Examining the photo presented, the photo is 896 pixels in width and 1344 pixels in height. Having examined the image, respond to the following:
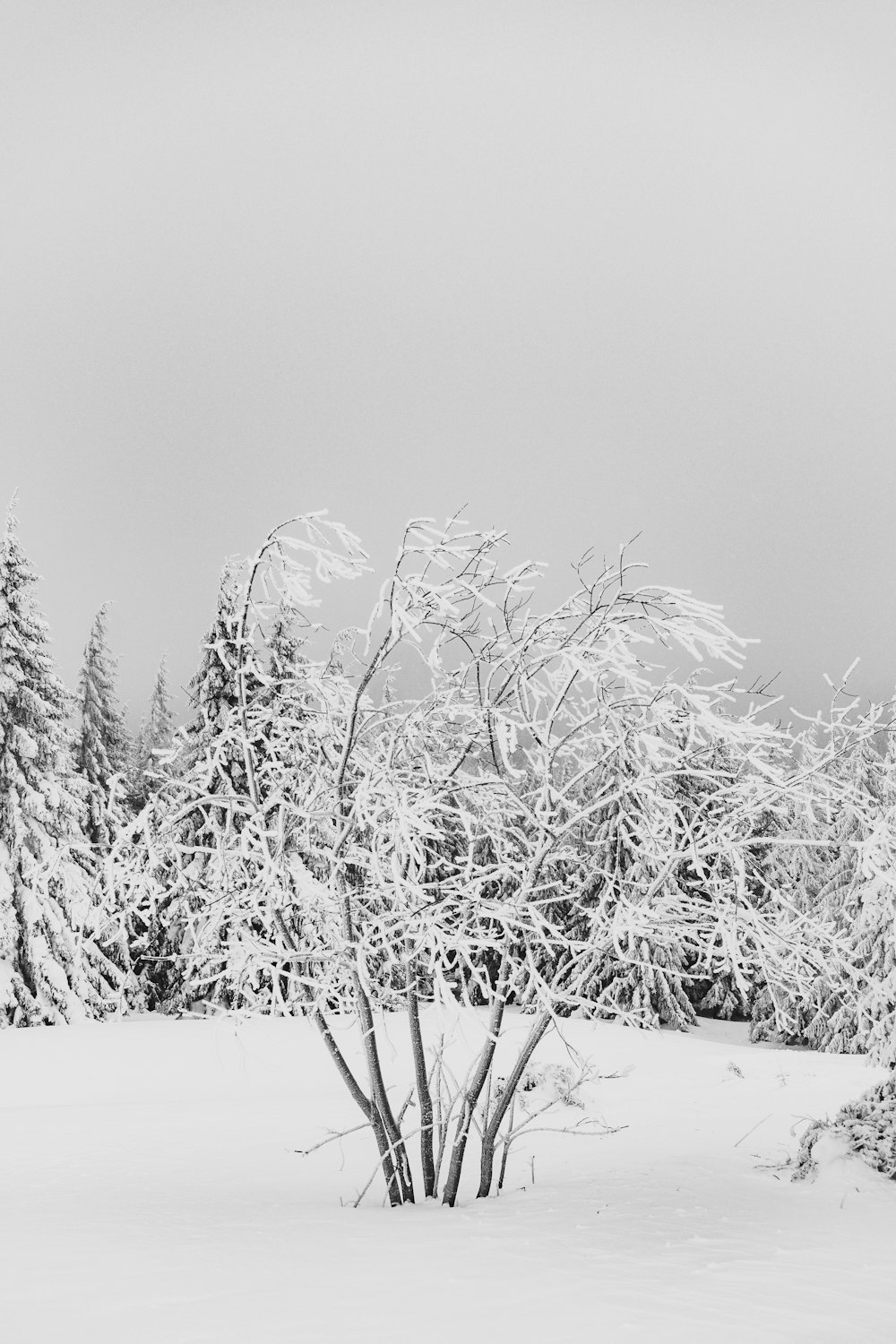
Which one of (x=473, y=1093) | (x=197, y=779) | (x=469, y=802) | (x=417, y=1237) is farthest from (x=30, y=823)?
(x=417, y=1237)

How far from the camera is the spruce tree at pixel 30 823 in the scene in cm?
2150

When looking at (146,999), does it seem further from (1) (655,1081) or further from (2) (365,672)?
(2) (365,672)

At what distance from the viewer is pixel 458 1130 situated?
681 cm

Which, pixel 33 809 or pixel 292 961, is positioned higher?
pixel 33 809

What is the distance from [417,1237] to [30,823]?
18.4 meters

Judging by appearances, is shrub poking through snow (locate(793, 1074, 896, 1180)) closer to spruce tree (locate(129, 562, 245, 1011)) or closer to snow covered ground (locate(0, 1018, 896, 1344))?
snow covered ground (locate(0, 1018, 896, 1344))

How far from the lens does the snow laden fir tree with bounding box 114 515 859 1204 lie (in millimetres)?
5883

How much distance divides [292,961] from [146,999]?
24.7 m

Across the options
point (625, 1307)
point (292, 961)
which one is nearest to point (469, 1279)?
point (625, 1307)

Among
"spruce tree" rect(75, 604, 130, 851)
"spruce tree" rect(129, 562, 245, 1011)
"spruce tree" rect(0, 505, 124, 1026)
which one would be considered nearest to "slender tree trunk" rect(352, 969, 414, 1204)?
"spruce tree" rect(129, 562, 245, 1011)

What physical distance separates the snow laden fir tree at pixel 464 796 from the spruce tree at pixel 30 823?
15.8 metres

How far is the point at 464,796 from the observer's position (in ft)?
25.5

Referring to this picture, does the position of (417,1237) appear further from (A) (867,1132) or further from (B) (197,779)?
(B) (197,779)

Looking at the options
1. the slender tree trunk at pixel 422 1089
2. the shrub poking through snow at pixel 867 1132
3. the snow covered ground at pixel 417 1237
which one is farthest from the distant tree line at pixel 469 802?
the shrub poking through snow at pixel 867 1132
